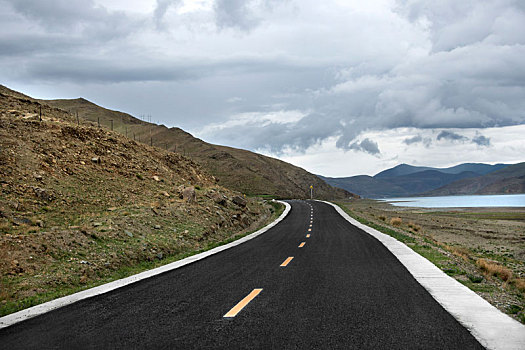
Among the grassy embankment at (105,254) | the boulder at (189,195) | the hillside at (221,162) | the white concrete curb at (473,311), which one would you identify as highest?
the hillside at (221,162)

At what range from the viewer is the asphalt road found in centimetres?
479

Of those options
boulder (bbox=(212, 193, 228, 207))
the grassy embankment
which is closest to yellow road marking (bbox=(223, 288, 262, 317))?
the grassy embankment

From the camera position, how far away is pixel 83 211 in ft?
60.1

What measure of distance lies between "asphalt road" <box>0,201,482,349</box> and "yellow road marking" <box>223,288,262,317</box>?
0.08 meters

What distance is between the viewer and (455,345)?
451cm

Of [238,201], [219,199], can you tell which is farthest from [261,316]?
[238,201]

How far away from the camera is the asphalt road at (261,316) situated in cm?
479

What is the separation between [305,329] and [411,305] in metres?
2.18

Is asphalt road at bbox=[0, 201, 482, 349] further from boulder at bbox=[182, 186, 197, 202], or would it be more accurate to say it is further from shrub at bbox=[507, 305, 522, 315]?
boulder at bbox=[182, 186, 197, 202]

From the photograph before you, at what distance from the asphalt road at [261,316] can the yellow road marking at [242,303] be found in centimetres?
8

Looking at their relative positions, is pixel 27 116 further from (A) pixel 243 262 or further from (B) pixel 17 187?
(A) pixel 243 262

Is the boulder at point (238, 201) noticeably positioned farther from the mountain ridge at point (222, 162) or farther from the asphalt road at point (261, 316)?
the mountain ridge at point (222, 162)

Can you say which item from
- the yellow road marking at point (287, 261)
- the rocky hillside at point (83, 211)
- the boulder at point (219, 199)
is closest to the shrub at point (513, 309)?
the yellow road marking at point (287, 261)

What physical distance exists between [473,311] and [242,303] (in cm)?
361
